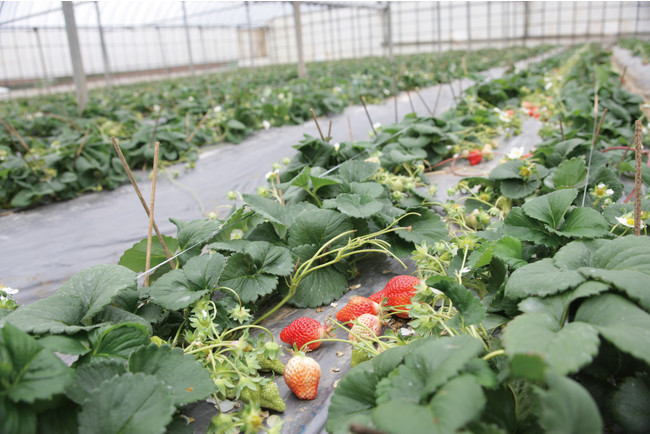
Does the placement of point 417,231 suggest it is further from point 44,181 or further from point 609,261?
point 44,181

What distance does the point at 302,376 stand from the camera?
1238 mm

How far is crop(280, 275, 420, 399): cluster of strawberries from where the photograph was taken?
125cm

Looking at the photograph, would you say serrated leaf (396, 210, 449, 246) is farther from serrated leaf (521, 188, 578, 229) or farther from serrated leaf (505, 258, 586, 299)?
serrated leaf (505, 258, 586, 299)

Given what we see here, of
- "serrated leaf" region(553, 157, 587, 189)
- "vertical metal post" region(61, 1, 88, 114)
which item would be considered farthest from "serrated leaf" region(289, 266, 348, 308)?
"vertical metal post" region(61, 1, 88, 114)

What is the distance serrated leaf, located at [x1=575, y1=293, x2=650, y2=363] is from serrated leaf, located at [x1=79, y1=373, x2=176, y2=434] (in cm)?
82

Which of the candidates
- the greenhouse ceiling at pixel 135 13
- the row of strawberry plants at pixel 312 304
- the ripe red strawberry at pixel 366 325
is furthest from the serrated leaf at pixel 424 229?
the greenhouse ceiling at pixel 135 13

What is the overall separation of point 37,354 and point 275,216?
1.06 m

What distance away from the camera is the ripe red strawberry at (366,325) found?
1390mm

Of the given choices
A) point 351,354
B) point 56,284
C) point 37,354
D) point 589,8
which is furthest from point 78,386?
point 589,8

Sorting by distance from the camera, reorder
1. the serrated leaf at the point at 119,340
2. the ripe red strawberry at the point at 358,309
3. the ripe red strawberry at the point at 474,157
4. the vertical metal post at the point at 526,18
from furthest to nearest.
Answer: the vertical metal post at the point at 526,18 < the ripe red strawberry at the point at 474,157 < the ripe red strawberry at the point at 358,309 < the serrated leaf at the point at 119,340

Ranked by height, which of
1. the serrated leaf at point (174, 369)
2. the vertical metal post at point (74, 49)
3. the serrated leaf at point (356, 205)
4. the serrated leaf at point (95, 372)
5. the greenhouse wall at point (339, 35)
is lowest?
the serrated leaf at point (174, 369)

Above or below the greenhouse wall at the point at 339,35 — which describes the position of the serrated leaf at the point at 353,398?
below

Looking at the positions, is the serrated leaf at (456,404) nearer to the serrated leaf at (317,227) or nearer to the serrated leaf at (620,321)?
the serrated leaf at (620,321)

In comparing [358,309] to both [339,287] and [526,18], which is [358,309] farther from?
[526,18]
